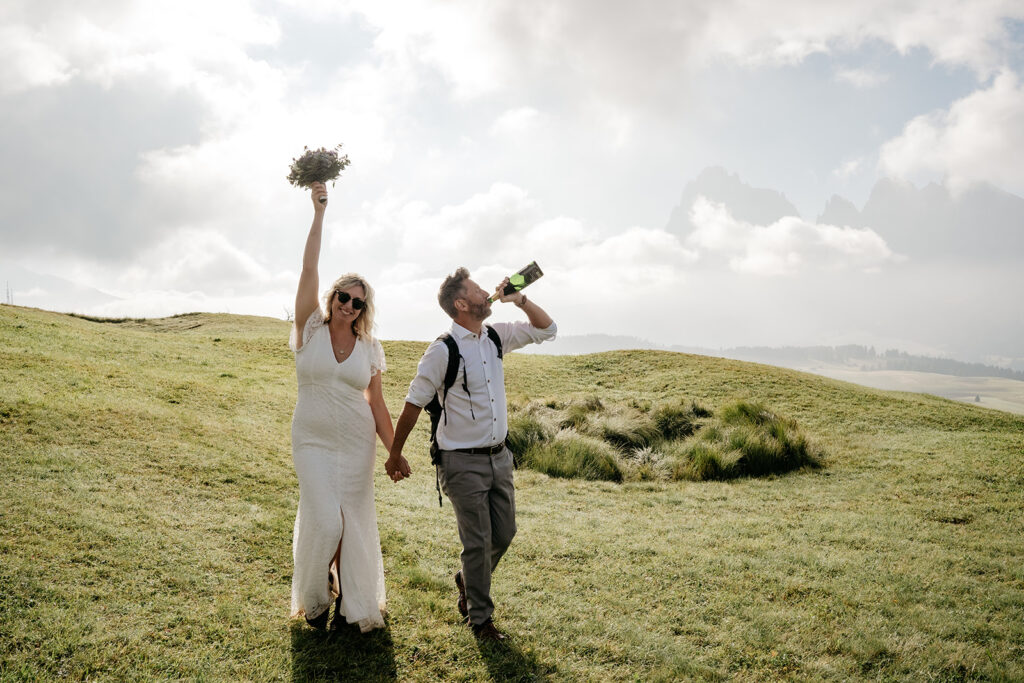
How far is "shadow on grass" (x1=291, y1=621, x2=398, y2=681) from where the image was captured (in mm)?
4566

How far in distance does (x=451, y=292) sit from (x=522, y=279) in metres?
0.63

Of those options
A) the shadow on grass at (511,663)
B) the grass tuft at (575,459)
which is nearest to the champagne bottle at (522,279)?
the shadow on grass at (511,663)

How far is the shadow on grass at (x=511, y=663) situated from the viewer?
4703 mm

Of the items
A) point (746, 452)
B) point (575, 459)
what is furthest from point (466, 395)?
point (746, 452)

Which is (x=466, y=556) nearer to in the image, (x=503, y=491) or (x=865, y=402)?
(x=503, y=491)

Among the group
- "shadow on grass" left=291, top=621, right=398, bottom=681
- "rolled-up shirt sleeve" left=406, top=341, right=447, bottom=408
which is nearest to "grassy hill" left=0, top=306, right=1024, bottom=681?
"shadow on grass" left=291, top=621, right=398, bottom=681

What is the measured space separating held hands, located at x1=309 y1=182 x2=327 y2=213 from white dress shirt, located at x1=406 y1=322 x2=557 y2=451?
1.40m

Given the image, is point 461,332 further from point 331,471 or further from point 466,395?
point 331,471

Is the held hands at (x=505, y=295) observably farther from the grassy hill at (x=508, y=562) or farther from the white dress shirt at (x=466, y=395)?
the grassy hill at (x=508, y=562)

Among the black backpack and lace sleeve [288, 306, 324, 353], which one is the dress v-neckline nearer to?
lace sleeve [288, 306, 324, 353]

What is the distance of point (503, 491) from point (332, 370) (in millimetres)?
1672

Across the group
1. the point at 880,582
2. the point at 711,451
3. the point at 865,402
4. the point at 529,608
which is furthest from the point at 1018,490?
the point at 529,608

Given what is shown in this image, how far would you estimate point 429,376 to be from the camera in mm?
4816

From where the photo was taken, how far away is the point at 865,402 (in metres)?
18.8
